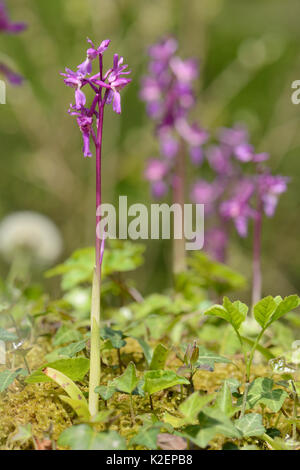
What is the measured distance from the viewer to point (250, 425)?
76cm

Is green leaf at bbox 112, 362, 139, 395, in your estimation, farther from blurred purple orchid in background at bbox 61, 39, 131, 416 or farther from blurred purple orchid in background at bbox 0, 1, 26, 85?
→ blurred purple orchid in background at bbox 0, 1, 26, 85

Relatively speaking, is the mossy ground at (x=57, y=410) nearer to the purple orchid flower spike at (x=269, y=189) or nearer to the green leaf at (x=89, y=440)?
the green leaf at (x=89, y=440)

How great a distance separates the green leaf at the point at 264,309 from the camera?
829 mm

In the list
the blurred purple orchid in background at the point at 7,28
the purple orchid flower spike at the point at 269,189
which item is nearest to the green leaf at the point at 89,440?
the blurred purple orchid in background at the point at 7,28

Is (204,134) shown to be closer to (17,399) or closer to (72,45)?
(17,399)

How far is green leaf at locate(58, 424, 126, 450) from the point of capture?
0.68 meters

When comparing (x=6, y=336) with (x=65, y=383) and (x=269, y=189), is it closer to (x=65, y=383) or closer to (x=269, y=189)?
(x=65, y=383)

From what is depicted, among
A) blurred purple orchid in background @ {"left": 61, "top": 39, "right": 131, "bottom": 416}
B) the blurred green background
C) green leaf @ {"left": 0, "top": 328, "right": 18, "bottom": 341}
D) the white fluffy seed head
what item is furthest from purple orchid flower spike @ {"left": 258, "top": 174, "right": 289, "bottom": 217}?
the blurred green background

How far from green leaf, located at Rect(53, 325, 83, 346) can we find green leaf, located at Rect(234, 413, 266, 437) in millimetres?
363

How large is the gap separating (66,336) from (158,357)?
0.21 meters

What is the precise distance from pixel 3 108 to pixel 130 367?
3.82 m

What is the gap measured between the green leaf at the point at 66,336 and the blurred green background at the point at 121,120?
233cm

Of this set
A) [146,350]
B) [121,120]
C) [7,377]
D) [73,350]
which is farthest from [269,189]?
[121,120]

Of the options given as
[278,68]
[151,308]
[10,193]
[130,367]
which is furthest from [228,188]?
[278,68]
